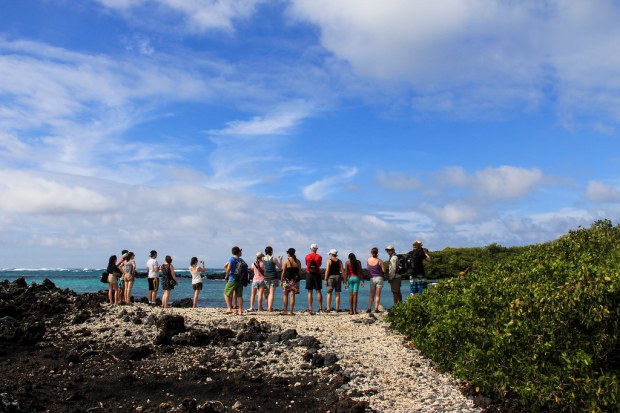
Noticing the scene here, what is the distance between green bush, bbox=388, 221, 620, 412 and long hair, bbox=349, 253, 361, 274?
719cm

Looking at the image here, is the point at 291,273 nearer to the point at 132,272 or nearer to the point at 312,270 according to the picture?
the point at 312,270

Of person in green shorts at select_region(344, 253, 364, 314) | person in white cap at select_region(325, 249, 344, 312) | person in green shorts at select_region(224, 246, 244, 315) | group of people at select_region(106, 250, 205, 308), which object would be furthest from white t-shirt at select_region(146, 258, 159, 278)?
person in green shorts at select_region(344, 253, 364, 314)

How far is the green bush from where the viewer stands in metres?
7.98

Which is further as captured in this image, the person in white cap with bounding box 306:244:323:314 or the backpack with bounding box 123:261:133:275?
the backpack with bounding box 123:261:133:275

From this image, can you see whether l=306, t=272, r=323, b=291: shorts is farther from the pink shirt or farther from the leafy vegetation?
the leafy vegetation

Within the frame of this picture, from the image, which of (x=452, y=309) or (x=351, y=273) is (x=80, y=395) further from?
(x=351, y=273)

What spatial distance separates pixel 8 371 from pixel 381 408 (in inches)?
331

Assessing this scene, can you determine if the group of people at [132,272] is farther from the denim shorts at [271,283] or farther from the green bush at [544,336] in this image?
the green bush at [544,336]

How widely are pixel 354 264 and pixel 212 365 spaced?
24.0 feet

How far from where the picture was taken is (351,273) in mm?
18031

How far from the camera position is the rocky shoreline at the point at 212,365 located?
9.63 metres

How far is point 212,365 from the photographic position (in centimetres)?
1182

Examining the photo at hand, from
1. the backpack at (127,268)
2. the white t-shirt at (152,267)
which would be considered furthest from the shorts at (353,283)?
the backpack at (127,268)

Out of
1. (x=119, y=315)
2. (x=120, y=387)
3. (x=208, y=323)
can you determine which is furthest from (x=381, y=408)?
(x=119, y=315)
